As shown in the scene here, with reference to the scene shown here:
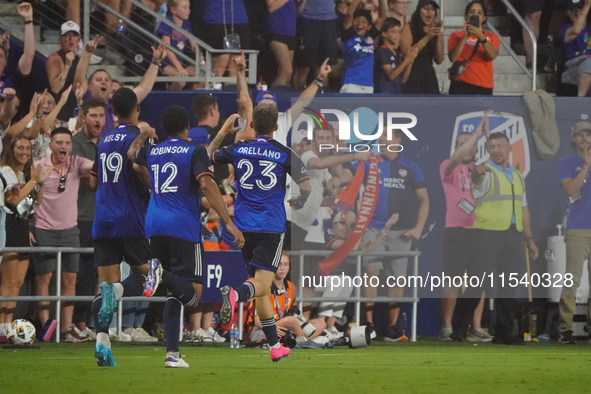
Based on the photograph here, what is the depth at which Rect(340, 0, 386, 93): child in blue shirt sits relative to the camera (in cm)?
1490

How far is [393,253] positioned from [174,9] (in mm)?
4802

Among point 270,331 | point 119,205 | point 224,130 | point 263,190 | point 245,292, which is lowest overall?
point 270,331

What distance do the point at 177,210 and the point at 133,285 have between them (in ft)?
2.41

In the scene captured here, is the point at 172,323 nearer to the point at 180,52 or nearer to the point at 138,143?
the point at 138,143

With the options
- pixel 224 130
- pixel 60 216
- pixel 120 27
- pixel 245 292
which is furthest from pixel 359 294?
pixel 120 27

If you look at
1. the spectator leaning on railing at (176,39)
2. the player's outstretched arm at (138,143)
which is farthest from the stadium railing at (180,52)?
the player's outstretched arm at (138,143)

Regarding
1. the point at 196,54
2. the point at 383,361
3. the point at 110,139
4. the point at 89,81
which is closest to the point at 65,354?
the point at 110,139

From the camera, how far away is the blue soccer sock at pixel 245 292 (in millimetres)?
9383

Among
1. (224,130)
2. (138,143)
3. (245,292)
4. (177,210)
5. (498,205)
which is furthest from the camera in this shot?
(498,205)

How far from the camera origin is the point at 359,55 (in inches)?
590

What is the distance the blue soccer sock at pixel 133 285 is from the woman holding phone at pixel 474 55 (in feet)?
24.3

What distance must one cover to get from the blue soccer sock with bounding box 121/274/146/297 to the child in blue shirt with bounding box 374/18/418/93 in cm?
679

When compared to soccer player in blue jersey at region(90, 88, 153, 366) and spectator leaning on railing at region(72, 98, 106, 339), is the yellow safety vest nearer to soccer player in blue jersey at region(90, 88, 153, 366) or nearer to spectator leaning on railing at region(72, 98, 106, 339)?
spectator leaning on railing at region(72, 98, 106, 339)

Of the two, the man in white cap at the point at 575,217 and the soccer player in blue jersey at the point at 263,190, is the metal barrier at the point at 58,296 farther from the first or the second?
the man in white cap at the point at 575,217
